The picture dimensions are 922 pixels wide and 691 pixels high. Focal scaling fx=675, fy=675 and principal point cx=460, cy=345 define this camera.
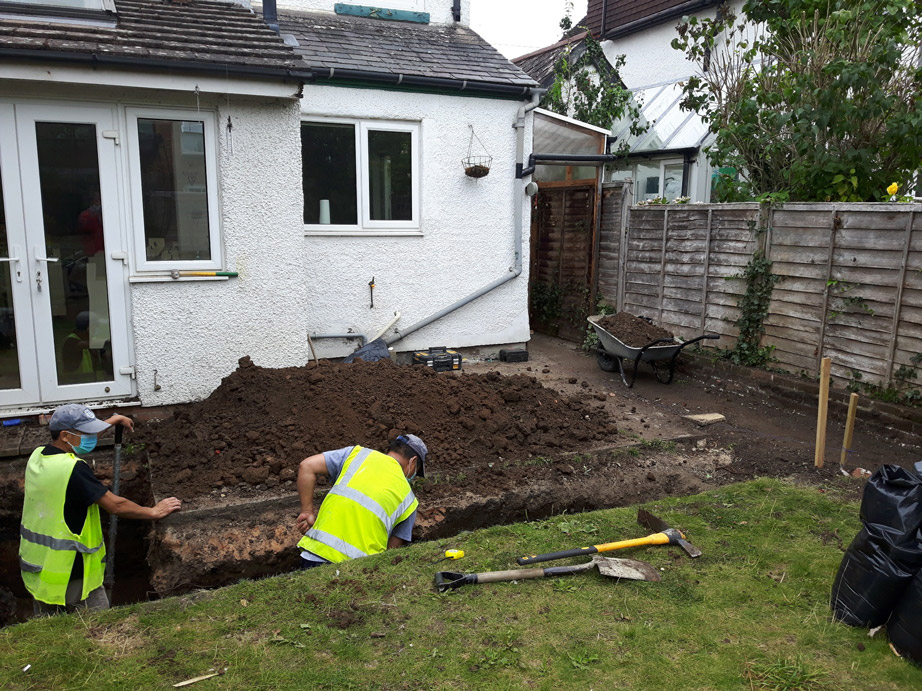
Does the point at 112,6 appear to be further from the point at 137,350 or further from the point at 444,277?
the point at 444,277

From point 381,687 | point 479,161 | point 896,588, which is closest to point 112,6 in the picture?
point 479,161

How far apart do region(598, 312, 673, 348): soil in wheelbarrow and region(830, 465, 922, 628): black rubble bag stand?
5.65 m

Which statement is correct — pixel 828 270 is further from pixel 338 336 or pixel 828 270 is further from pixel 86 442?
pixel 86 442

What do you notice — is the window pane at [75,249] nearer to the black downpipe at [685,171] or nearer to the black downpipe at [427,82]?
the black downpipe at [427,82]

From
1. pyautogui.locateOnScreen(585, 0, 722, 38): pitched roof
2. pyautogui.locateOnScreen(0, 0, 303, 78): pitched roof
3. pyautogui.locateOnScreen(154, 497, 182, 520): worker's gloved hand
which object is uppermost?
pyautogui.locateOnScreen(585, 0, 722, 38): pitched roof

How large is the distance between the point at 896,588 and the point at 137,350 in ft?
21.1

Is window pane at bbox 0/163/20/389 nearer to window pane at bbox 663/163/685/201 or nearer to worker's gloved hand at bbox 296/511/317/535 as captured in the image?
worker's gloved hand at bbox 296/511/317/535

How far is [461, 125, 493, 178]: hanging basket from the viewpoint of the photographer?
947 centimetres

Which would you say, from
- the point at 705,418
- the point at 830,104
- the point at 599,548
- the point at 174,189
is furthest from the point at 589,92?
the point at 599,548


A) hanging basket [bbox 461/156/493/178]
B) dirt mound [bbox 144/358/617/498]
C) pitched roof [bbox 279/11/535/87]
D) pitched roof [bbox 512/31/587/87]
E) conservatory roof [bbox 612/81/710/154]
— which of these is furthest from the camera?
pitched roof [bbox 512/31/587/87]

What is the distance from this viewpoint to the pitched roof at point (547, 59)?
1475cm

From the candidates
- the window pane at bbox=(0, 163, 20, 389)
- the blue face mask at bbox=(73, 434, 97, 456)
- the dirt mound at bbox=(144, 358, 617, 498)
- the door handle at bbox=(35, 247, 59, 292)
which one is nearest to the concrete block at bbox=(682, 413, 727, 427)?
the dirt mound at bbox=(144, 358, 617, 498)

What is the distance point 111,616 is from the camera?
3.66 m

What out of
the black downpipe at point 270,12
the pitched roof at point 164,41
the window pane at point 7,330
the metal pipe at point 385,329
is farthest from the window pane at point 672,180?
the window pane at point 7,330
